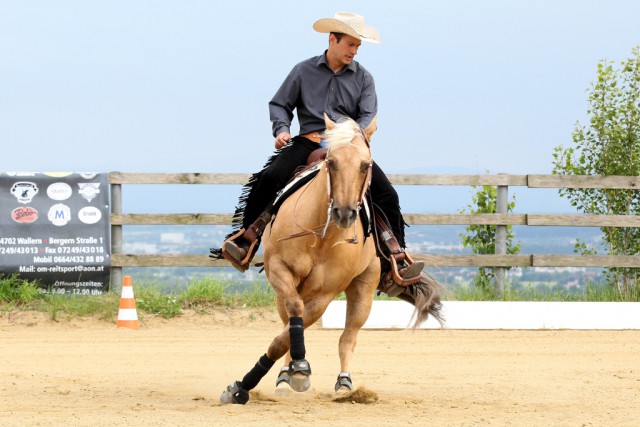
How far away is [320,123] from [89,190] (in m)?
6.73

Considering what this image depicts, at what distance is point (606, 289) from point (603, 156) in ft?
6.99

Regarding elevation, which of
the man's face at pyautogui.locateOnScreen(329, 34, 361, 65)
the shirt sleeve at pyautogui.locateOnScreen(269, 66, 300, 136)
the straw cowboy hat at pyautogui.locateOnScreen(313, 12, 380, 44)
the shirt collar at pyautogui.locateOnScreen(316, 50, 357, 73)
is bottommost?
the shirt sleeve at pyautogui.locateOnScreen(269, 66, 300, 136)

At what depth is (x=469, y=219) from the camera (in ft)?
48.5

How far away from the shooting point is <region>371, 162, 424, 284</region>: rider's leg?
27.0 ft

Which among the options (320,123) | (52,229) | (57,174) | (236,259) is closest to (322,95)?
(320,123)

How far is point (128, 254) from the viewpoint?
14352 millimetres

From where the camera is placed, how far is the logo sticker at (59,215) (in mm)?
14086

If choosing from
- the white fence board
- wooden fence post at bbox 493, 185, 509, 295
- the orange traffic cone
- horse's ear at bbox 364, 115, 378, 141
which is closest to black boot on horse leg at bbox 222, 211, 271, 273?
horse's ear at bbox 364, 115, 378, 141

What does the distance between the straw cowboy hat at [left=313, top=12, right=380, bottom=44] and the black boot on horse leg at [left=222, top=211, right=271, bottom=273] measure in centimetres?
156

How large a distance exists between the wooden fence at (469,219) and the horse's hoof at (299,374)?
694 cm

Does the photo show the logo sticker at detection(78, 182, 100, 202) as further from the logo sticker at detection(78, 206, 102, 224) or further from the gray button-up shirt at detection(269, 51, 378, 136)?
the gray button-up shirt at detection(269, 51, 378, 136)

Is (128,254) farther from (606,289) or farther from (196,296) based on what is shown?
(606,289)

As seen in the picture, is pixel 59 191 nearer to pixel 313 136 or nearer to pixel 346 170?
pixel 313 136

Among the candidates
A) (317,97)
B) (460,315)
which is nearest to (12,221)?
(460,315)
